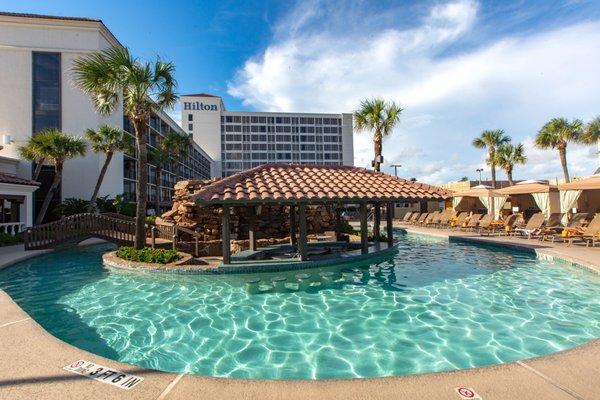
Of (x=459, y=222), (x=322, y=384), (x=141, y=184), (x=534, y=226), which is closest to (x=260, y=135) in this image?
(x=459, y=222)

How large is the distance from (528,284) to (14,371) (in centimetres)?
1090

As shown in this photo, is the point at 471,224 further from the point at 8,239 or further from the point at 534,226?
the point at 8,239

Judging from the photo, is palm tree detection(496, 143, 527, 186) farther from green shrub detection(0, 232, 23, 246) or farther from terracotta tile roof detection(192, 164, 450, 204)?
green shrub detection(0, 232, 23, 246)

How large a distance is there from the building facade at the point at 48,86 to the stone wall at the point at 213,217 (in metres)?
17.1

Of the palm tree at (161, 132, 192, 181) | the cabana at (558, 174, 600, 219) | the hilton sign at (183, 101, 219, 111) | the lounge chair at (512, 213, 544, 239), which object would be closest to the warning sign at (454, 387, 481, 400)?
the lounge chair at (512, 213, 544, 239)

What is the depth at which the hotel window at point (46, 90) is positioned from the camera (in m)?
29.0

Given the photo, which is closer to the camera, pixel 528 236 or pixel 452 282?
pixel 452 282

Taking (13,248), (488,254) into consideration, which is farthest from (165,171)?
(488,254)

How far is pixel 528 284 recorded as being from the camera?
8.86 meters

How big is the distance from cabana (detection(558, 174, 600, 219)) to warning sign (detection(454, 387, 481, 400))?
17.7 metres

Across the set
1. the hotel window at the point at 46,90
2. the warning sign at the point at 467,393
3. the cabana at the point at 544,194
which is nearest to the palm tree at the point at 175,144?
the hotel window at the point at 46,90

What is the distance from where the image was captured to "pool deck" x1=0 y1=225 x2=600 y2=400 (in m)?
3.05

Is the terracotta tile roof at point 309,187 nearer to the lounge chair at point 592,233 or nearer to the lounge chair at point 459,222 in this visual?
the lounge chair at point 592,233

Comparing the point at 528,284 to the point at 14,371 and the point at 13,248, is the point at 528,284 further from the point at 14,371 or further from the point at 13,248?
the point at 13,248
